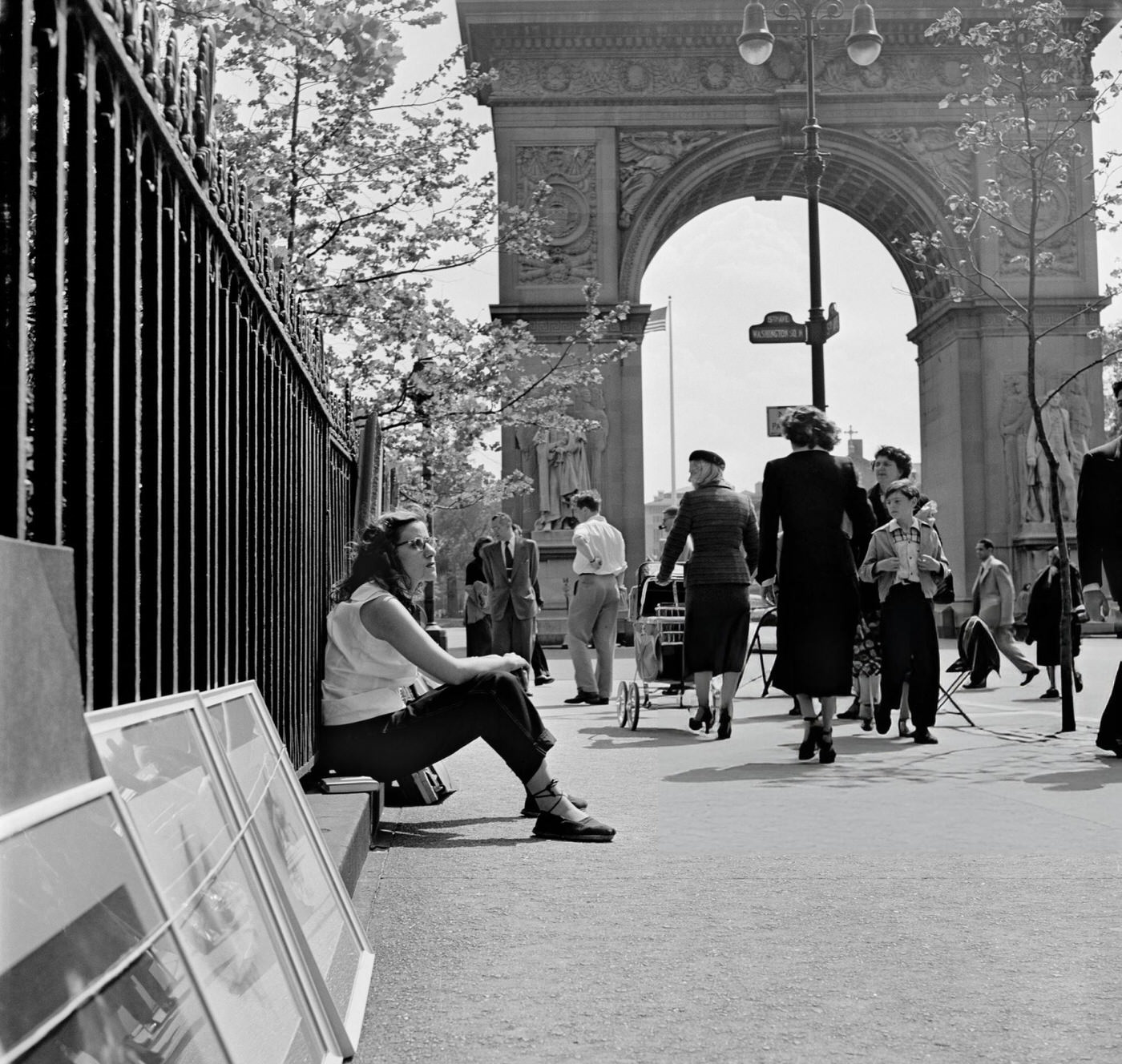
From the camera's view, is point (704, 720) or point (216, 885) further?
point (704, 720)

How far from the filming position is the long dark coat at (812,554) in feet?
29.6

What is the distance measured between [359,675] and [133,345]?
11.0ft

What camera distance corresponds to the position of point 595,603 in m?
14.1

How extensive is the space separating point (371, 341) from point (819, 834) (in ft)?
41.2

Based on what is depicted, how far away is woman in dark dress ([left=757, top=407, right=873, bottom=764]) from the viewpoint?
8922mm

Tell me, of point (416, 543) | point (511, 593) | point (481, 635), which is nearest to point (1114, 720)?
point (416, 543)

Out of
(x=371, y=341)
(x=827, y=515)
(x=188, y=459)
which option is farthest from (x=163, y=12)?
(x=371, y=341)

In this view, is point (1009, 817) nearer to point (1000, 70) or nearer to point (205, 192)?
point (205, 192)

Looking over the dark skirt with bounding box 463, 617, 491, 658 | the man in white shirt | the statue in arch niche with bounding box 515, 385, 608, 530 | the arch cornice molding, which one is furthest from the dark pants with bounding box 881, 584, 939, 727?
the arch cornice molding

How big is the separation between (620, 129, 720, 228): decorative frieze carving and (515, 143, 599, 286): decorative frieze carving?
694 millimetres

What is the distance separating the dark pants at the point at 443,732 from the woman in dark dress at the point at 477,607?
A: 32.9ft

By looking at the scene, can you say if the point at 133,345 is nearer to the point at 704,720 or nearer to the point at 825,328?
the point at 704,720

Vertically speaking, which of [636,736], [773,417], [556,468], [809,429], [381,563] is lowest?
[636,736]

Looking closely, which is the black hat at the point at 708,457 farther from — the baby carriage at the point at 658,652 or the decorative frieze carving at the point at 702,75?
the decorative frieze carving at the point at 702,75
